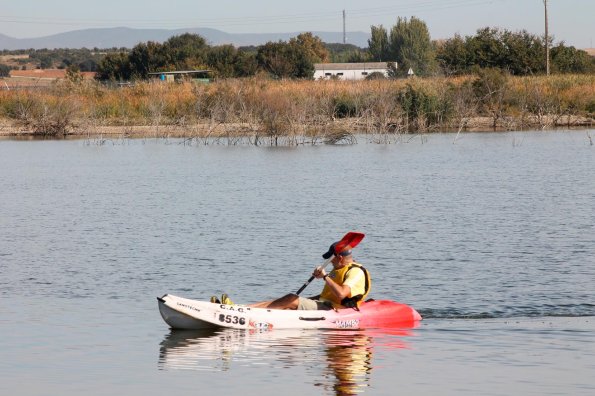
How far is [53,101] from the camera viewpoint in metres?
58.0

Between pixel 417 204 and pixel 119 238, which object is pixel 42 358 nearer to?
pixel 119 238

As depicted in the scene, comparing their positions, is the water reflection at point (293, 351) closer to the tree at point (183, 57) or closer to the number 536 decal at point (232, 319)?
the number 536 decal at point (232, 319)

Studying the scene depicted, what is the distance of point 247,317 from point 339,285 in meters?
1.33

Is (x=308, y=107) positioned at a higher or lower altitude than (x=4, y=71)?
lower

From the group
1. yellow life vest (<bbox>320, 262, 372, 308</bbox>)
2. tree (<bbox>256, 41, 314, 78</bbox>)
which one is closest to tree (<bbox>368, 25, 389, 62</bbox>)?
tree (<bbox>256, 41, 314, 78</bbox>)

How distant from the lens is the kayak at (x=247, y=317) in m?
15.4

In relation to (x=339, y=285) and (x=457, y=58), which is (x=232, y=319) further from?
(x=457, y=58)

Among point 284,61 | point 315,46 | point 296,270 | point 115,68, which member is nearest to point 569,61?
point 284,61

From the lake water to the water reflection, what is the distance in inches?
1.5

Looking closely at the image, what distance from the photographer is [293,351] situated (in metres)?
14.7

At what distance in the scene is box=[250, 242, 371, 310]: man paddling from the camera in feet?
51.2

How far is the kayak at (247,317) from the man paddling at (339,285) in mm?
165

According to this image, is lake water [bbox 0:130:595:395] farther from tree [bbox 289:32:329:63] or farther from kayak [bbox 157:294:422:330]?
tree [bbox 289:32:329:63]

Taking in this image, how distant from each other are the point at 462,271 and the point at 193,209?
11791 mm
